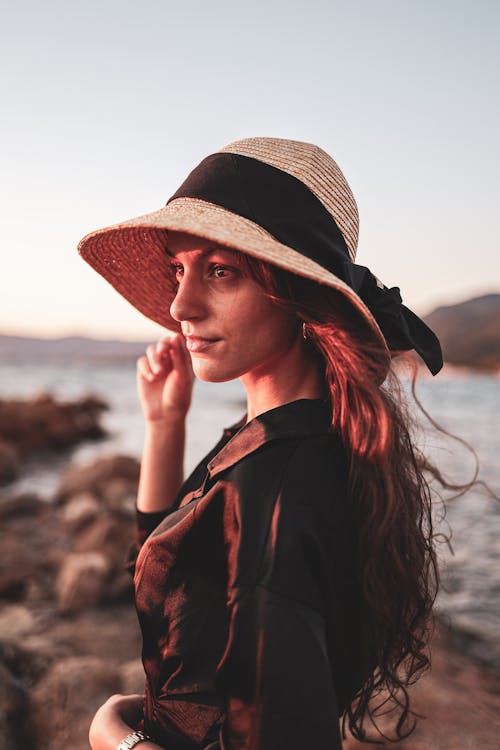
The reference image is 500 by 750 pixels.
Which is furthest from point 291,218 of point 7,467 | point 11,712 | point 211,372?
point 7,467

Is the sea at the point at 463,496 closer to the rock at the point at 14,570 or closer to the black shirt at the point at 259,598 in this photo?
the black shirt at the point at 259,598

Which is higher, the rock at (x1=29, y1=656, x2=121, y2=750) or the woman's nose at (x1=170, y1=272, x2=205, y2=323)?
the woman's nose at (x1=170, y1=272, x2=205, y2=323)

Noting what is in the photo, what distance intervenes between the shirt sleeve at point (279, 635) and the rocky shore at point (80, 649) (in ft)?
8.34

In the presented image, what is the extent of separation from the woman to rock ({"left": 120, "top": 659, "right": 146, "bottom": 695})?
2.16 metres

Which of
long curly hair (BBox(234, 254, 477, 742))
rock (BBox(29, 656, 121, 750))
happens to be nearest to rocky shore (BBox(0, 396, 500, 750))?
rock (BBox(29, 656, 121, 750))

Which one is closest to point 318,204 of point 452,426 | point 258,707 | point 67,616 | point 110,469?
point 258,707

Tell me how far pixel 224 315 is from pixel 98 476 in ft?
29.3

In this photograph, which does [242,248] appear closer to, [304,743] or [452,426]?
[304,743]

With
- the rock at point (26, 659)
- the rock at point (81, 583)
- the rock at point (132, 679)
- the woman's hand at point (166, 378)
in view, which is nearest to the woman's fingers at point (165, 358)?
the woman's hand at point (166, 378)

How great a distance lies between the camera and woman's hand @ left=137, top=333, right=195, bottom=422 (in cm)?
218

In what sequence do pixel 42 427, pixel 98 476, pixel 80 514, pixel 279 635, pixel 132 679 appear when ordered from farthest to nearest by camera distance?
1. pixel 42 427
2. pixel 98 476
3. pixel 80 514
4. pixel 132 679
5. pixel 279 635

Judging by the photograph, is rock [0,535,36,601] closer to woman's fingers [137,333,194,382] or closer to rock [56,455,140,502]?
rock [56,455,140,502]

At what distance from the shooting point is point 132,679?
3.61m

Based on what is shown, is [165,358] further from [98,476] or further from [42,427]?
[42,427]
